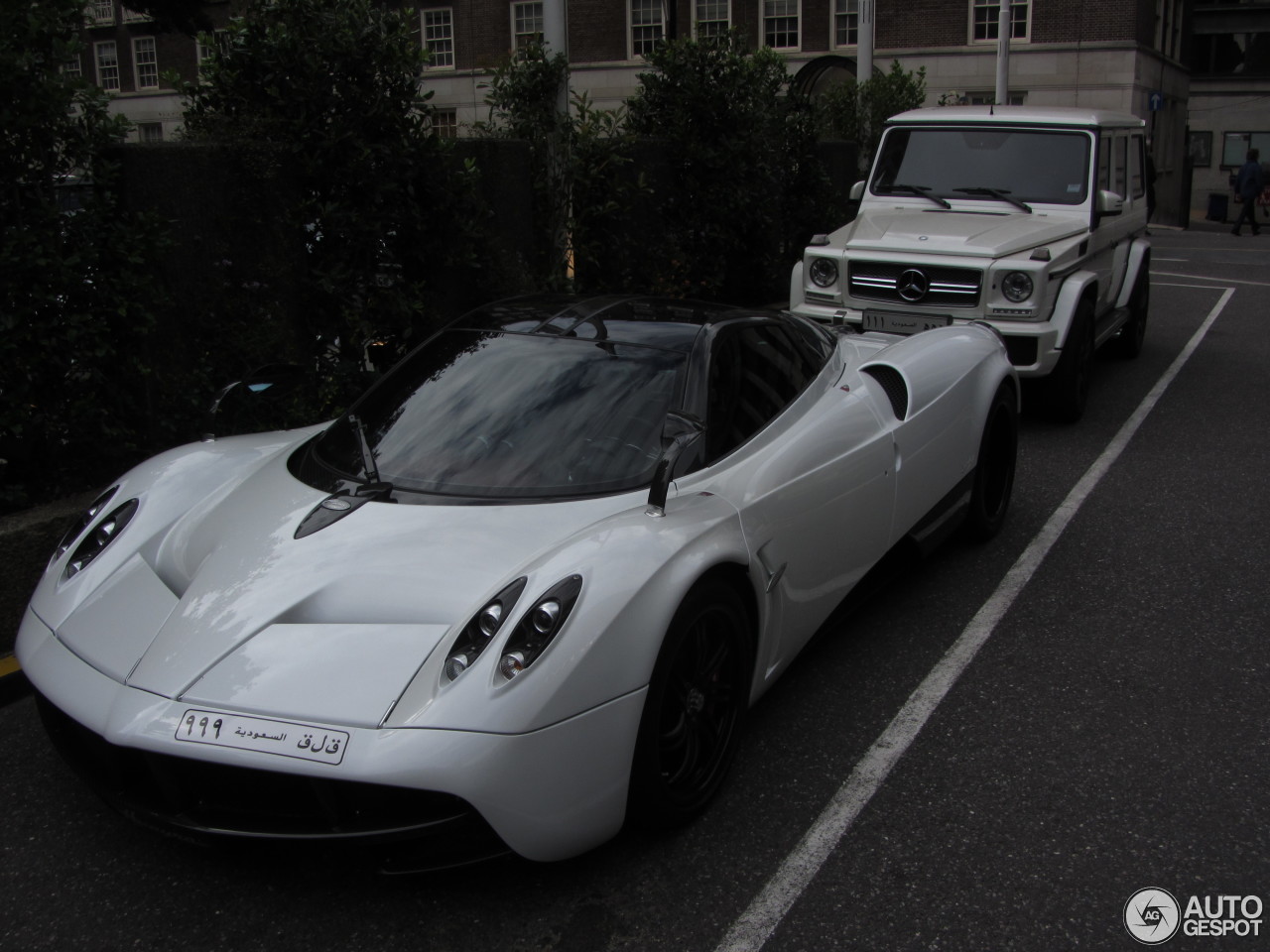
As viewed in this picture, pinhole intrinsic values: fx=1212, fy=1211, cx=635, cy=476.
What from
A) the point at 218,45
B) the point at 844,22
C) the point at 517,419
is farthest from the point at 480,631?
the point at 844,22

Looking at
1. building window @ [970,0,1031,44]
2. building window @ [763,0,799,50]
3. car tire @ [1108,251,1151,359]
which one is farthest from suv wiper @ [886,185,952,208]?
building window @ [763,0,799,50]

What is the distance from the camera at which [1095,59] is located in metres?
35.6

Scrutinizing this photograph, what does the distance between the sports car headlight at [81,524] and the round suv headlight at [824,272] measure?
17.5 feet

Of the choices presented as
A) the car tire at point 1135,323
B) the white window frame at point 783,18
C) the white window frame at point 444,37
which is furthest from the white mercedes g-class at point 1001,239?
the white window frame at point 444,37

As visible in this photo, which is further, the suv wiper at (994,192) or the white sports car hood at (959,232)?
the suv wiper at (994,192)

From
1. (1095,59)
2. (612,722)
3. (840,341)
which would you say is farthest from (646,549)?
(1095,59)

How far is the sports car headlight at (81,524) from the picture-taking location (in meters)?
3.72

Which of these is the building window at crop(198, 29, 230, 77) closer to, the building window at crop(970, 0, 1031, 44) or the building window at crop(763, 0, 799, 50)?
the building window at crop(970, 0, 1031, 44)

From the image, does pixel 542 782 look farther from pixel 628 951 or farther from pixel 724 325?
pixel 724 325

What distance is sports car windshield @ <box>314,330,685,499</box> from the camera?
137 inches

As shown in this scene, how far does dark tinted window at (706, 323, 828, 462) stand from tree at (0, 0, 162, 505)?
9.02ft

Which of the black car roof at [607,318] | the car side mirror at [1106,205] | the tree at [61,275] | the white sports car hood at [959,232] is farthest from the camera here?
the car side mirror at [1106,205]

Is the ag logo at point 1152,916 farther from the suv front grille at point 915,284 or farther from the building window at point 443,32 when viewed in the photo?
the building window at point 443,32

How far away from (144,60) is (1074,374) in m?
45.1
